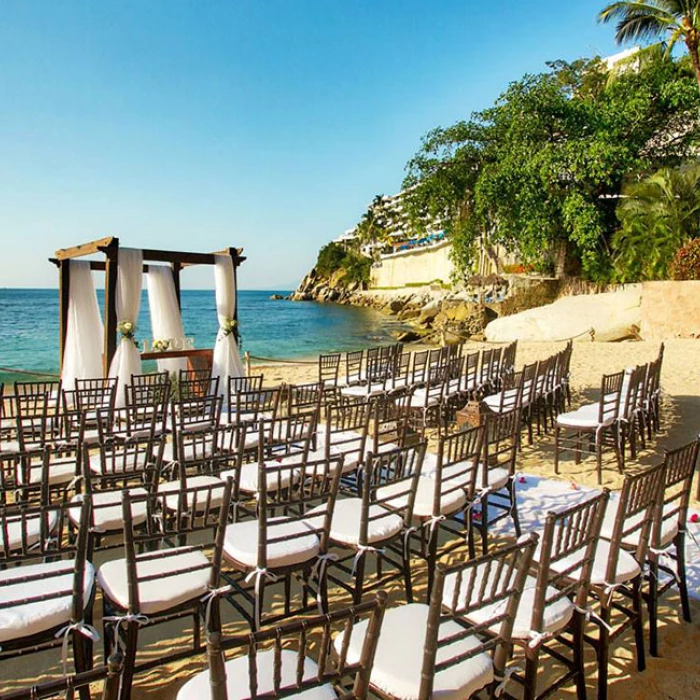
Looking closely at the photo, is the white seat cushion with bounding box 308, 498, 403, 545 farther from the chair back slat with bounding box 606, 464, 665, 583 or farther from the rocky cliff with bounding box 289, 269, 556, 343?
the rocky cliff with bounding box 289, 269, 556, 343

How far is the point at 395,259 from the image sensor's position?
65.4 meters

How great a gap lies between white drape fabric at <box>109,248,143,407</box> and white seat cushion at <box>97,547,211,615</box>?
6.31 m

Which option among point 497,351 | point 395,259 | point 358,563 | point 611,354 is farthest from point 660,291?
point 395,259

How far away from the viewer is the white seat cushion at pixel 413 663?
6.27 ft

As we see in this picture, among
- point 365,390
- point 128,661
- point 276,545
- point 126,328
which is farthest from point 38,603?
point 126,328

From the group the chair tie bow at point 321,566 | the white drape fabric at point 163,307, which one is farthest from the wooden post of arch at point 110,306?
the chair tie bow at point 321,566

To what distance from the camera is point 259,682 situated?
6.01ft

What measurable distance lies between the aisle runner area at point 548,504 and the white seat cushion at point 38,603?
3.10m

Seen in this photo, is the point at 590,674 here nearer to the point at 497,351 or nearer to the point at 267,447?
the point at 267,447

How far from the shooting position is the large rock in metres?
16.9

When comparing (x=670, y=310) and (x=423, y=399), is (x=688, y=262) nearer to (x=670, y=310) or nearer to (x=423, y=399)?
(x=670, y=310)

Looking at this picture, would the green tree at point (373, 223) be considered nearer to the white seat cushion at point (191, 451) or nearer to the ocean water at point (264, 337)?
the ocean water at point (264, 337)

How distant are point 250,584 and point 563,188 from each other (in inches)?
884

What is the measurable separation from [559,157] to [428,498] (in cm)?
2058
